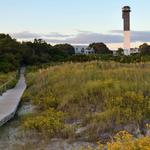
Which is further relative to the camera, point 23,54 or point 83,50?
point 83,50

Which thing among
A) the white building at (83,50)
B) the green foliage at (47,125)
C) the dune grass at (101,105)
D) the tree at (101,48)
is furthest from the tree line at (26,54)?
the green foliage at (47,125)

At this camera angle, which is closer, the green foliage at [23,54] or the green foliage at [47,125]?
the green foliage at [47,125]

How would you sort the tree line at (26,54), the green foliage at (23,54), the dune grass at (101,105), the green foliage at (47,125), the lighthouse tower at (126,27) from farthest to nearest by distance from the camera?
the lighthouse tower at (126,27), the tree line at (26,54), the green foliage at (23,54), the dune grass at (101,105), the green foliage at (47,125)

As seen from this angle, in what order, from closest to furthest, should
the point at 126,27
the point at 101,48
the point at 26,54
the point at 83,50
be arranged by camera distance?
the point at 126,27
the point at 26,54
the point at 101,48
the point at 83,50

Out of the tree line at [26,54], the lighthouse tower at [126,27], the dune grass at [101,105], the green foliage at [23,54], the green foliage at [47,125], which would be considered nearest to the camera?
the green foliage at [47,125]

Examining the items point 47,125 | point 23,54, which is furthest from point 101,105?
point 23,54

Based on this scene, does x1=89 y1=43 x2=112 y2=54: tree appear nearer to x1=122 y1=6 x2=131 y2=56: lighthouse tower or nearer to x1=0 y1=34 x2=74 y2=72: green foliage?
x1=0 y1=34 x2=74 y2=72: green foliage

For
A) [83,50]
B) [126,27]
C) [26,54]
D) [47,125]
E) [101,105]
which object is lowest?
[83,50]

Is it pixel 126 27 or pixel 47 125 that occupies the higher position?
pixel 126 27

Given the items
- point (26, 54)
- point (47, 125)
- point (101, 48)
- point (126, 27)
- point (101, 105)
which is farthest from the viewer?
point (101, 48)

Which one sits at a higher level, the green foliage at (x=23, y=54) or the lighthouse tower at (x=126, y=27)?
the lighthouse tower at (x=126, y=27)

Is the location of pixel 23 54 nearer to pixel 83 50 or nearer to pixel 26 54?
pixel 26 54

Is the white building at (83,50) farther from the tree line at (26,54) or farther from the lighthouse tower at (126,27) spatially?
the lighthouse tower at (126,27)

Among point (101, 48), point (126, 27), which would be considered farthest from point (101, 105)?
point (101, 48)
